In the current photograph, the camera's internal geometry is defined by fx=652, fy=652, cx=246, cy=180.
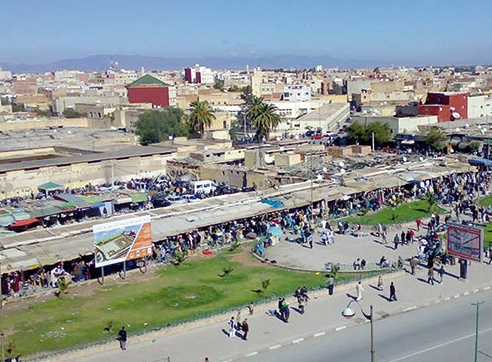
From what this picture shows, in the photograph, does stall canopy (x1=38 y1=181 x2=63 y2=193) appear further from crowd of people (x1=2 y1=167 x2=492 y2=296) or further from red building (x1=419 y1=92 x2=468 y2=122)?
red building (x1=419 y1=92 x2=468 y2=122)

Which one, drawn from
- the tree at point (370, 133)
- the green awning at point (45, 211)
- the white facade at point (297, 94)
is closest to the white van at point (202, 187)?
the green awning at point (45, 211)

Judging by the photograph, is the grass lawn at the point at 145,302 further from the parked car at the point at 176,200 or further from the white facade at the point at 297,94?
the white facade at the point at 297,94

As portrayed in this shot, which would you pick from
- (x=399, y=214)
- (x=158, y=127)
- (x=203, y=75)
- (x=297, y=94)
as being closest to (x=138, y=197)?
(x=399, y=214)

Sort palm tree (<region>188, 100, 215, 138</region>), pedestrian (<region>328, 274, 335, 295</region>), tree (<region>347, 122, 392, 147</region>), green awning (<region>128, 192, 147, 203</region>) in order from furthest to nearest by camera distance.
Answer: palm tree (<region>188, 100, 215, 138</region>)
tree (<region>347, 122, 392, 147</region>)
green awning (<region>128, 192, 147, 203</region>)
pedestrian (<region>328, 274, 335, 295</region>)

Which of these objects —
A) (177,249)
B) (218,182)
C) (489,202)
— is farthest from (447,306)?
(218,182)

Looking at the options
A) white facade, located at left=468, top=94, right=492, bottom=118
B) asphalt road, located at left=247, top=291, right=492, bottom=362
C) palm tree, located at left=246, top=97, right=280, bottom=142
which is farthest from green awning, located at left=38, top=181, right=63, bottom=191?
white facade, located at left=468, top=94, right=492, bottom=118

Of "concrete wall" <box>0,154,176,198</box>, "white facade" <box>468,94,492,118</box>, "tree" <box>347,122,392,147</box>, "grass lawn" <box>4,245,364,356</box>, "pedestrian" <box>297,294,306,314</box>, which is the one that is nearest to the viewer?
"grass lawn" <box>4,245,364,356</box>

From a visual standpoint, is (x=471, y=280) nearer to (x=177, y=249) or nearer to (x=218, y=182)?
(x=177, y=249)
